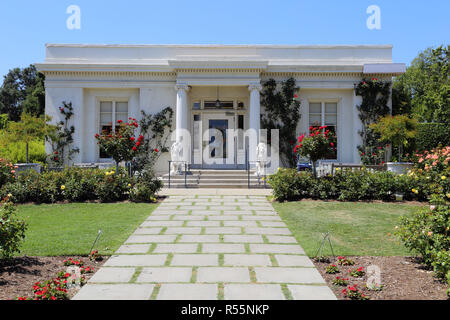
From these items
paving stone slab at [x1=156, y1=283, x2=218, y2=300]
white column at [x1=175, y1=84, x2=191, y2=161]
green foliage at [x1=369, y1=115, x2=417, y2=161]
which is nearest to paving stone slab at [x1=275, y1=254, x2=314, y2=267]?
paving stone slab at [x1=156, y1=283, x2=218, y2=300]

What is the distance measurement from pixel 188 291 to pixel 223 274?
61cm

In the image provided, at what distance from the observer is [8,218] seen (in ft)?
14.3

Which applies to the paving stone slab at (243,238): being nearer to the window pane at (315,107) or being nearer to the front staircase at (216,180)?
the front staircase at (216,180)

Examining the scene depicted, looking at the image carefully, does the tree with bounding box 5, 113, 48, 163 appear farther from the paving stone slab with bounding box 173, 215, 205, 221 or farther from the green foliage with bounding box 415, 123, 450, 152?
the green foliage with bounding box 415, 123, 450, 152

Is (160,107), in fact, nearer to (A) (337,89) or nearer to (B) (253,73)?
(B) (253,73)

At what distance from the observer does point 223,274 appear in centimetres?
406

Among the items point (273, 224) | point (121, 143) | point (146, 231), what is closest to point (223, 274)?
point (146, 231)

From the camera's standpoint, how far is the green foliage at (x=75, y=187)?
377 inches

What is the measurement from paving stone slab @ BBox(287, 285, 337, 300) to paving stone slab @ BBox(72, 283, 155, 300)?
1390 mm

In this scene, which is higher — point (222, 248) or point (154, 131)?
point (154, 131)

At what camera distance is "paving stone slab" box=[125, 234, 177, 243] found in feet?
18.3

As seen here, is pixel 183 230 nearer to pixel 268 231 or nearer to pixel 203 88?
pixel 268 231

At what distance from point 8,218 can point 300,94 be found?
45.3ft
